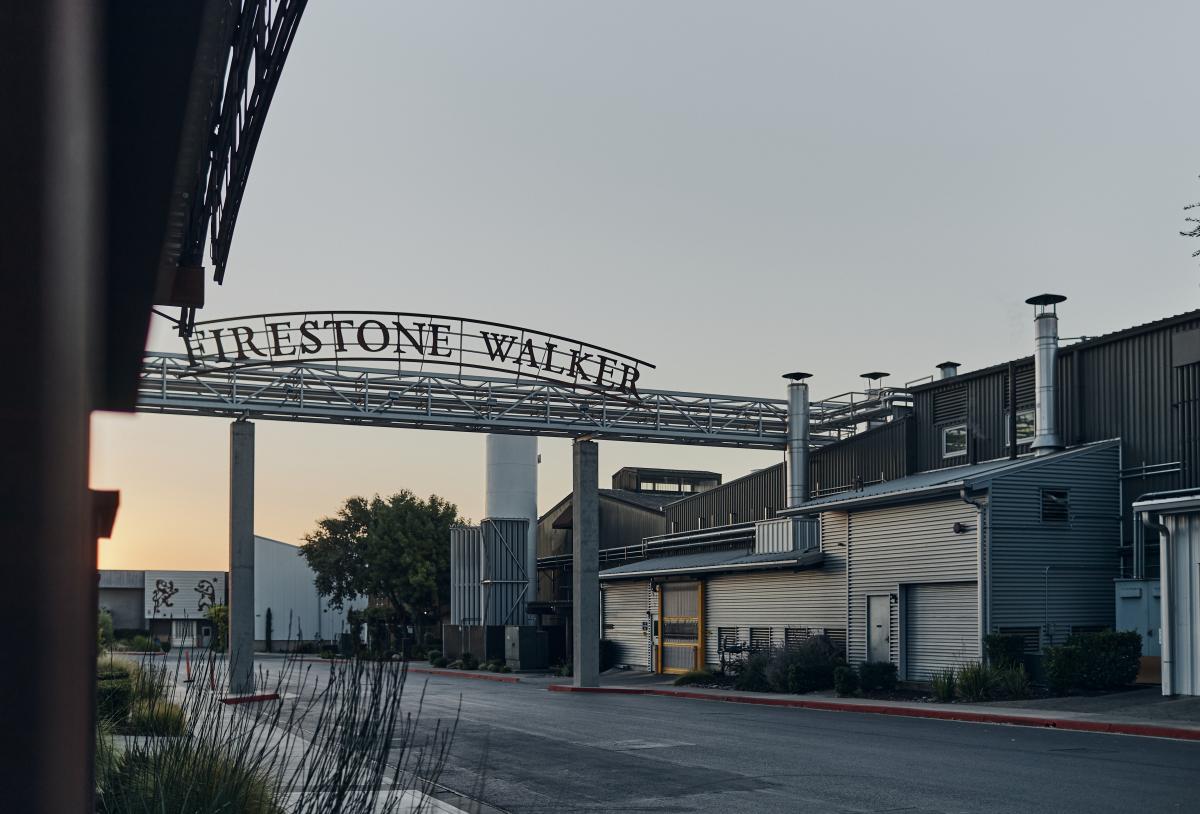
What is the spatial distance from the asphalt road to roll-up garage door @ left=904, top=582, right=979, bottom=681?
23.4 feet

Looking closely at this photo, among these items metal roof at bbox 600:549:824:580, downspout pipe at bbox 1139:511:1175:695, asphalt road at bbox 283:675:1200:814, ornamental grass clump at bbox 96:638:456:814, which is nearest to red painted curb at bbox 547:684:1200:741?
asphalt road at bbox 283:675:1200:814

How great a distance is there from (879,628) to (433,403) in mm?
13711

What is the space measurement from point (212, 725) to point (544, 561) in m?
54.0

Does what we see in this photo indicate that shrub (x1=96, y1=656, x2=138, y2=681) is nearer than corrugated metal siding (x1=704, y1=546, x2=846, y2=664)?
Yes

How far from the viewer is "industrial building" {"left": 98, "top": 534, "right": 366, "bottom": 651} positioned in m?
91.7

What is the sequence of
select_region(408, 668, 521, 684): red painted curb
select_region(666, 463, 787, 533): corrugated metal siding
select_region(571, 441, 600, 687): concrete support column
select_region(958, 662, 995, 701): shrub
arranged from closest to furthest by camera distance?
select_region(958, 662, 995, 701): shrub < select_region(571, 441, 600, 687): concrete support column < select_region(408, 668, 521, 684): red painted curb < select_region(666, 463, 787, 533): corrugated metal siding

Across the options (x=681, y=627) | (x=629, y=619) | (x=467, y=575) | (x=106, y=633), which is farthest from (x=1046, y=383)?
(x=106, y=633)

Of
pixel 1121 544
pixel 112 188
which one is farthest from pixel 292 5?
pixel 1121 544

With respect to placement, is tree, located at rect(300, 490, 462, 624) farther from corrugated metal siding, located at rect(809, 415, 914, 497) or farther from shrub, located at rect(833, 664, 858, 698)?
shrub, located at rect(833, 664, 858, 698)

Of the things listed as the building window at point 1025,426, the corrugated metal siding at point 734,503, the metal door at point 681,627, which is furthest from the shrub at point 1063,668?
the metal door at point 681,627

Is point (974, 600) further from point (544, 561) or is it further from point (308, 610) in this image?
point (308, 610)

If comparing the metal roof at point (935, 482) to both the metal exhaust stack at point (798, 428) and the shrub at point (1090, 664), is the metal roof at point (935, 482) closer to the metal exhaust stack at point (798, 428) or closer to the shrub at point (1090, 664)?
the metal exhaust stack at point (798, 428)

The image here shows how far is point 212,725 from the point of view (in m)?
8.61

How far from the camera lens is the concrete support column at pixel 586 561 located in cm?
3819
